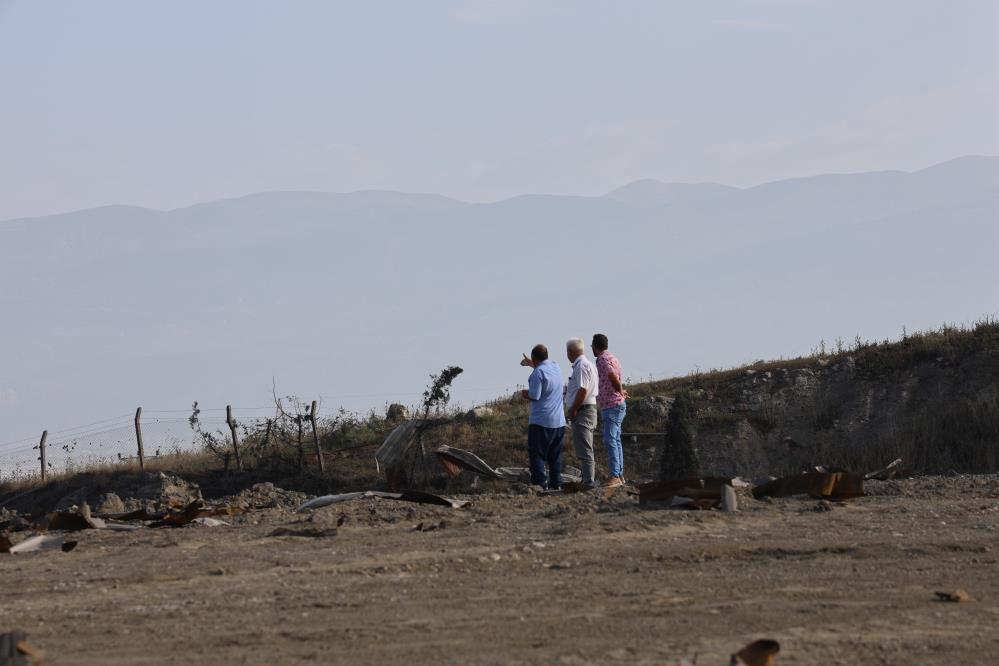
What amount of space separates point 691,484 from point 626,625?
5.47 meters

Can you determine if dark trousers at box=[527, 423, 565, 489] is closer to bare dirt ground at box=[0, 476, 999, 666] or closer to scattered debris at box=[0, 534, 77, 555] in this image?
bare dirt ground at box=[0, 476, 999, 666]

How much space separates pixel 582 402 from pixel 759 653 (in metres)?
8.66

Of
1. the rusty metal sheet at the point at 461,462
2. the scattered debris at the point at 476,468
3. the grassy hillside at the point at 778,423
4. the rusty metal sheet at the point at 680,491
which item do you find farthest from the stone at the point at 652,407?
the rusty metal sheet at the point at 680,491

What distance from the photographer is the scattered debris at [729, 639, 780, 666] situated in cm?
632

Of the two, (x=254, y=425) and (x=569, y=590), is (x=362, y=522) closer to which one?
(x=569, y=590)

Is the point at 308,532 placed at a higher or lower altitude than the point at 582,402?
lower

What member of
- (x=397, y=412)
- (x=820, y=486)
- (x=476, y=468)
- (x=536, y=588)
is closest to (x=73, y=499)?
(x=397, y=412)

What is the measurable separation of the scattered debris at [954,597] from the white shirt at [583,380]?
7378mm

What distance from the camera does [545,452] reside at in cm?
1514

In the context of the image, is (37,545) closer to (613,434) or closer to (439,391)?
(613,434)

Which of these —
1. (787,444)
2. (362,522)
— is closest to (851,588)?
(362,522)

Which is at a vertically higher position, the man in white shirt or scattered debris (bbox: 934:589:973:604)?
the man in white shirt

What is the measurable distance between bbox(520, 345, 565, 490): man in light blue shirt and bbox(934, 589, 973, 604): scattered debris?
7.41 metres

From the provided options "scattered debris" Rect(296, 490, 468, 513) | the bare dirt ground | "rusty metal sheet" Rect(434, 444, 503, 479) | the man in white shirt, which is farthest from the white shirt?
"rusty metal sheet" Rect(434, 444, 503, 479)
